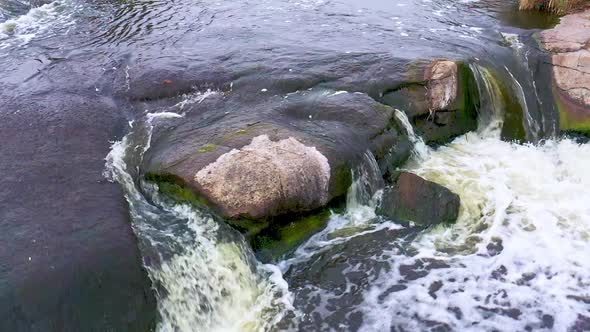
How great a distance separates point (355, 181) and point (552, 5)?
29.2 ft

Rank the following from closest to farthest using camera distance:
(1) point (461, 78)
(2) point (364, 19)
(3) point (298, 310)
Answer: (3) point (298, 310) < (1) point (461, 78) < (2) point (364, 19)

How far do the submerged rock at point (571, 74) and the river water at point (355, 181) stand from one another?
38cm

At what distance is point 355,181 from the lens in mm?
7379

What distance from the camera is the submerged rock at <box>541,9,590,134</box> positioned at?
9.68m

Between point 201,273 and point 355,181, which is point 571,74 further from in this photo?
point 201,273

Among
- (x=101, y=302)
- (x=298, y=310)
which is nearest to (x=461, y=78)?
(x=298, y=310)

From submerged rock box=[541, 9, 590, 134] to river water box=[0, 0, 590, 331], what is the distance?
0.38 m

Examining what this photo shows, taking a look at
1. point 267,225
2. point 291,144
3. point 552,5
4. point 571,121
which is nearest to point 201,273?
point 267,225

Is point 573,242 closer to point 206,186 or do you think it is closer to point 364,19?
point 206,186

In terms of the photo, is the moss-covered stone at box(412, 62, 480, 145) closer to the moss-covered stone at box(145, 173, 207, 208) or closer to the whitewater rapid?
the whitewater rapid

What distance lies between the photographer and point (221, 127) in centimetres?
780

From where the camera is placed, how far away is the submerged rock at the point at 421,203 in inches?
288

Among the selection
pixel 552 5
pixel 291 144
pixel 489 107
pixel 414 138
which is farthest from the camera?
pixel 552 5

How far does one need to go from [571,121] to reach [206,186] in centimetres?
704
